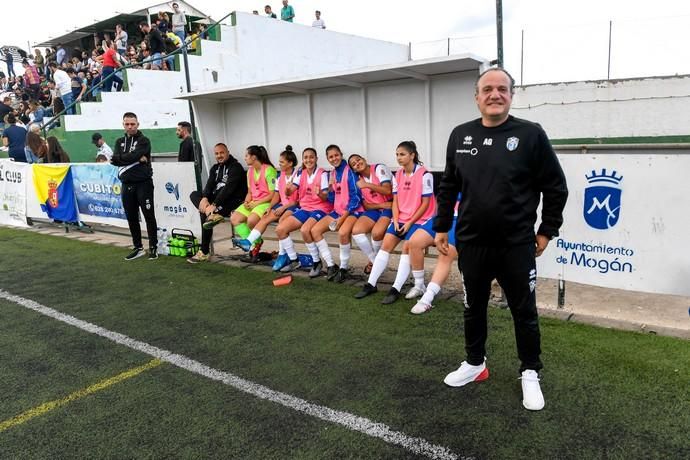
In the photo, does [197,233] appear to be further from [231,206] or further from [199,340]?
[199,340]

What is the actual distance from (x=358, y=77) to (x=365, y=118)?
0.72 meters

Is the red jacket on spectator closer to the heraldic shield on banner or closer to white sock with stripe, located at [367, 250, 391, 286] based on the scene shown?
white sock with stripe, located at [367, 250, 391, 286]

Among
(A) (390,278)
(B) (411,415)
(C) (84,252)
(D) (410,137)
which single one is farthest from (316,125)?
(B) (411,415)

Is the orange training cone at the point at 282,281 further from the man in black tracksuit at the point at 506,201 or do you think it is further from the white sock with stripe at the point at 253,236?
the man in black tracksuit at the point at 506,201

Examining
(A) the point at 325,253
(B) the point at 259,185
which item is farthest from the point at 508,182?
(B) the point at 259,185

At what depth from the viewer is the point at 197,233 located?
732 centimetres

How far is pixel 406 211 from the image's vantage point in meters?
5.28

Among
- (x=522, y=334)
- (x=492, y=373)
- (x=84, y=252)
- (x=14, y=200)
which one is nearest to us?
(x=522, y=334)

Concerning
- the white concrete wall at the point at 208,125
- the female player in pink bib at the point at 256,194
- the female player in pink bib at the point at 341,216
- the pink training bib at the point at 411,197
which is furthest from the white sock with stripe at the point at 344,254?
the white concrete wall at the point at 208,125

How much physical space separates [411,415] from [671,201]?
2.76m

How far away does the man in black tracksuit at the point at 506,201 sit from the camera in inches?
109

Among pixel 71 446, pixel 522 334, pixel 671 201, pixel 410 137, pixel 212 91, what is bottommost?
pixel 71 446

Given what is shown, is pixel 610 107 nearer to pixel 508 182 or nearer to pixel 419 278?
pixel 419 278

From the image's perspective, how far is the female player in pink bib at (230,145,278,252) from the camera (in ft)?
22.2
